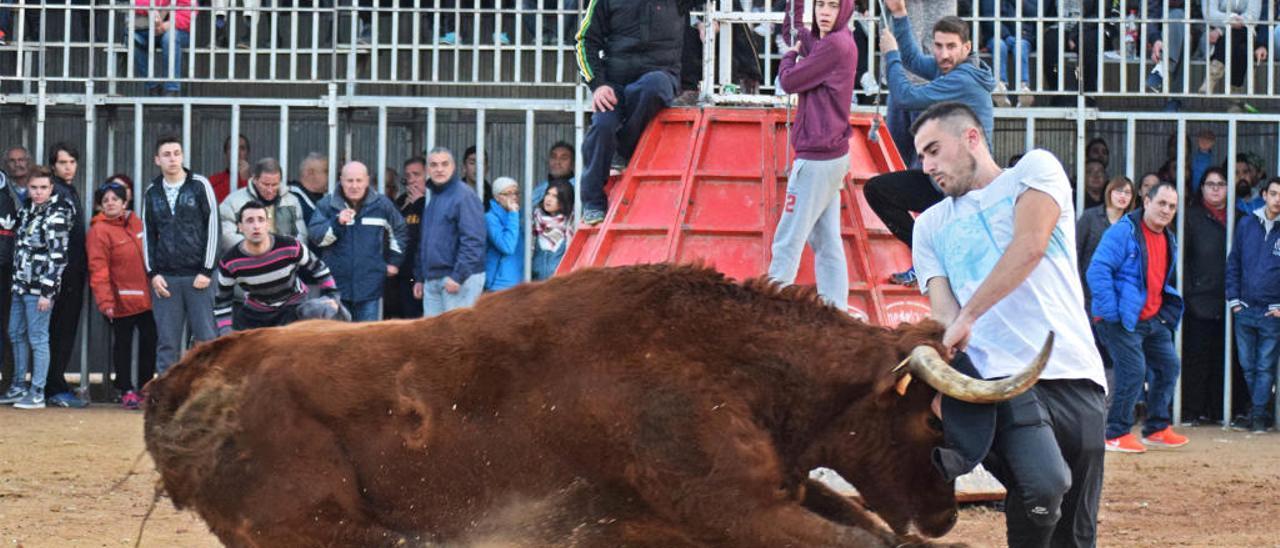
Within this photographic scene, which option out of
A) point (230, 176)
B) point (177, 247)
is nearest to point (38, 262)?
point (177, 247)

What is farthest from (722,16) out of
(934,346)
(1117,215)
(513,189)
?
(934,346)

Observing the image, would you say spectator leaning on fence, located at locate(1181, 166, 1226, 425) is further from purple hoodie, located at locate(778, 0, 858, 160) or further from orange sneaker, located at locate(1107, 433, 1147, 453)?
purple hoodie, located at locate(778, 0, 858, 160)

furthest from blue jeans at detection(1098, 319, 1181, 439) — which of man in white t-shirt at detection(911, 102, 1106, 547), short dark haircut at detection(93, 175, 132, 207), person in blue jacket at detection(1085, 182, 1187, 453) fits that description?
short dark haircut at detection(93, 175, 132, 207)

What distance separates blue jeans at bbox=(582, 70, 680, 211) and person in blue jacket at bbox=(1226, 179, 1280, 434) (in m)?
5.30

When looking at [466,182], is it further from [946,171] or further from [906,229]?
[946,171]

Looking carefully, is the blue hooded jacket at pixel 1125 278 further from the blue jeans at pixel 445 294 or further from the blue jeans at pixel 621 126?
the blue jeans at pixel 445 294

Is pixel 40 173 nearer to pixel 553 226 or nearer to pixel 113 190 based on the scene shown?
pixel 113 190

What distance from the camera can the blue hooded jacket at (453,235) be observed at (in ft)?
41.4

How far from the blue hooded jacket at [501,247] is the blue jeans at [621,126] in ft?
9.47

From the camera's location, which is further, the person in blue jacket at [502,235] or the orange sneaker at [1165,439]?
Answer: the person in blue jacket at [502,235]

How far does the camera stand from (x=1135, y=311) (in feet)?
39.4

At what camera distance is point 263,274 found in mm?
10578

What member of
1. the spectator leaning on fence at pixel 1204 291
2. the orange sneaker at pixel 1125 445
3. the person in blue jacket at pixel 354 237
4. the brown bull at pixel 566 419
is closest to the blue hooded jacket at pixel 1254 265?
the spectator leaning on fence at pixel 1204 291

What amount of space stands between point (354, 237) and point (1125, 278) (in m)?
5.63
